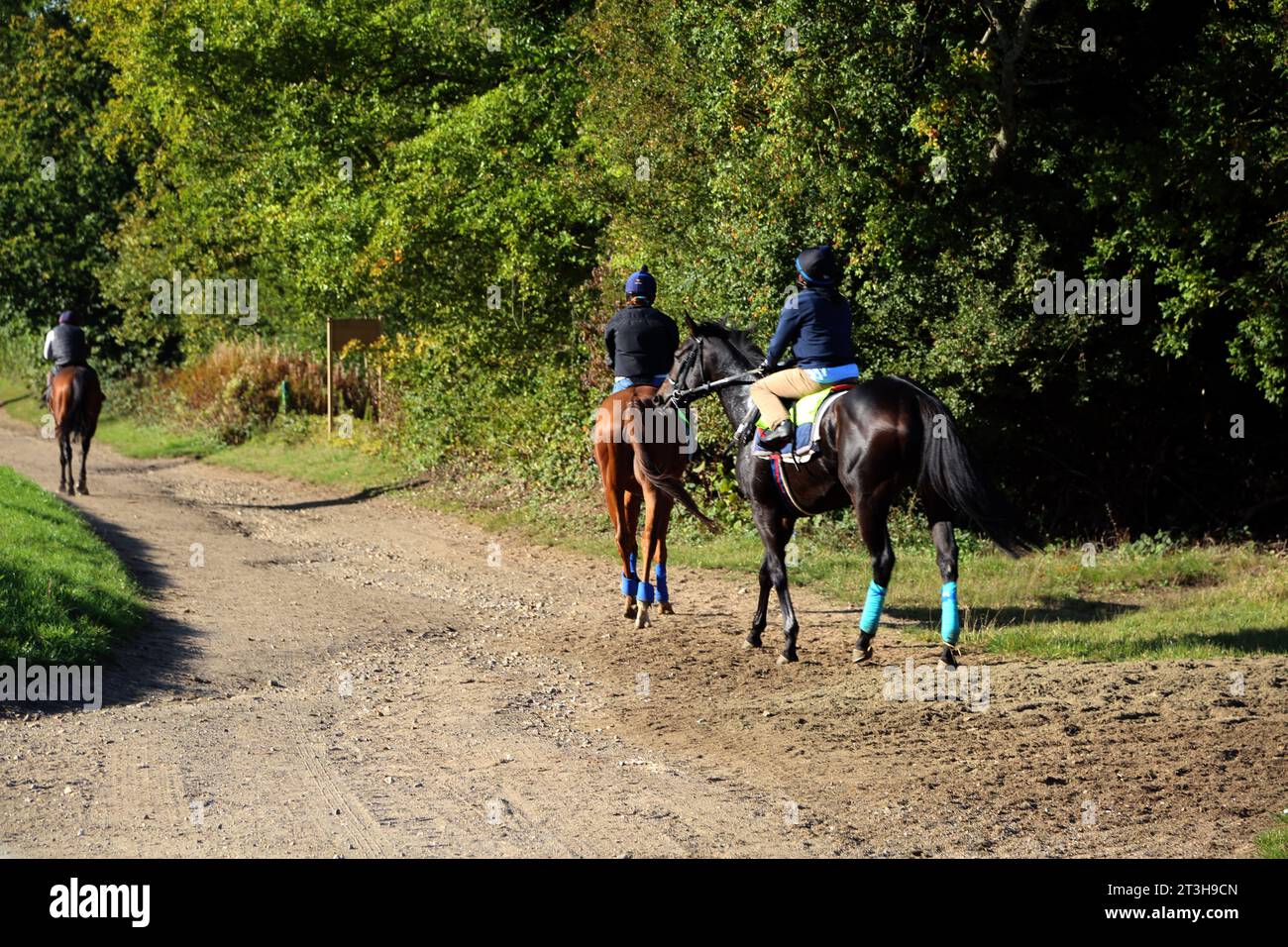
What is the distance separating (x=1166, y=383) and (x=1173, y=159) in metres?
4.07

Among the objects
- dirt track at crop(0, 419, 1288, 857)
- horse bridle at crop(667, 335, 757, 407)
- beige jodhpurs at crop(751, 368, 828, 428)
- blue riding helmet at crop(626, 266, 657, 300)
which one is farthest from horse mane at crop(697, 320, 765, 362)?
dirt track at crop(0, 419, 1288, 857)

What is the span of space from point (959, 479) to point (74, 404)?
1608cm

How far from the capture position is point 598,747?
326 inches

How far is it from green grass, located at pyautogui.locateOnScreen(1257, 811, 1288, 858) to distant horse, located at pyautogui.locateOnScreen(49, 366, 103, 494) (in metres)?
18.9

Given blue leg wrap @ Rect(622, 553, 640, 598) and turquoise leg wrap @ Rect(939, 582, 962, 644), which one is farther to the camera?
blue leg wrap @ Rect(622, 553, 640, 598)

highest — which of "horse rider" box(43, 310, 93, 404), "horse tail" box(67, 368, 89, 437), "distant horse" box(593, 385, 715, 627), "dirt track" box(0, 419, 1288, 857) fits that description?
"horse rider" box(43, 310, 93, 404)

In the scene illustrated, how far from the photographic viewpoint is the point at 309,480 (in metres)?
24.5

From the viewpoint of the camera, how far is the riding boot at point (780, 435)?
34.7 ft

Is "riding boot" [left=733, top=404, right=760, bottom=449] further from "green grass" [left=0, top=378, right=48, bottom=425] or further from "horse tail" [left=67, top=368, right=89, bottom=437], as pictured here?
"green grass" [left=0, top=378, right=48, bottom=425]

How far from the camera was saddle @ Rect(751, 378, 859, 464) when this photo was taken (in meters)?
10.4

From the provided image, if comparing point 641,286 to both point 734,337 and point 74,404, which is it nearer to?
point 734,337

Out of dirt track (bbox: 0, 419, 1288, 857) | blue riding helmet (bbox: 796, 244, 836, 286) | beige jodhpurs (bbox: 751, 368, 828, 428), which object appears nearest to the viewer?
dirt track (bbox: 0, 419, 1288, 857)

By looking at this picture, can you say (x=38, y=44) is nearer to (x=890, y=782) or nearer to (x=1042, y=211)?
(x=1042, y=211)

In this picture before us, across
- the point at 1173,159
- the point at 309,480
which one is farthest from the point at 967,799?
the point at 309,480
